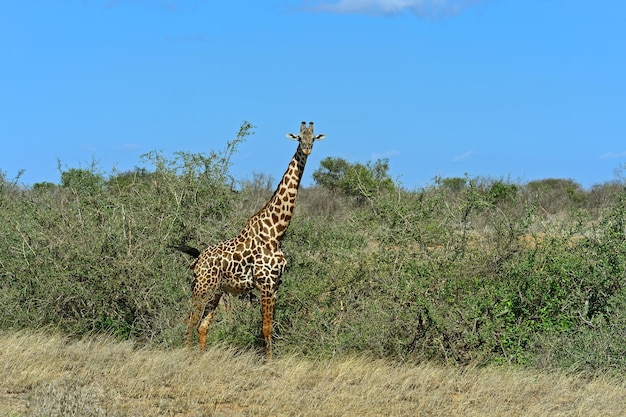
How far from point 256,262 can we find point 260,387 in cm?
180

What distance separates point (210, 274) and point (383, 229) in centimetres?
232

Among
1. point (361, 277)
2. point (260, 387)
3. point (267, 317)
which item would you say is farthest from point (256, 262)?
point (260, 387)

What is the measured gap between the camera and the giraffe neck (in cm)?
934

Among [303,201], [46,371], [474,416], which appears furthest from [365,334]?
[303,201]

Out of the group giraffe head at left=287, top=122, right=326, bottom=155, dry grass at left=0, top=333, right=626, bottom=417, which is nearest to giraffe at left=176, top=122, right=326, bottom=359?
giraffe head at left=287, top=122, right=326, bottom=155

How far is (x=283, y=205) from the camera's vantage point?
941 cm

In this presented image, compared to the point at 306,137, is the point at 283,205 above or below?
below

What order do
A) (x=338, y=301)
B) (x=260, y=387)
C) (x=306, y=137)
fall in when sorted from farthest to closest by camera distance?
(x=338, y=301)
(x=306, y=137)
(x=260, y=387)

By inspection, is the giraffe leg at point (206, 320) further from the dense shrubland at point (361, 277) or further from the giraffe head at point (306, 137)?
the giraffe head at point (306, 137)

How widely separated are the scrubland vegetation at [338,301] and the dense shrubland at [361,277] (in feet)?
0.07

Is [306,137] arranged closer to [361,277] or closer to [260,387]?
[361,277]

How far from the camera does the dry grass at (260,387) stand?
7.03m

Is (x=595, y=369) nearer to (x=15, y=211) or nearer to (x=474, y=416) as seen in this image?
(x=474, y=416)

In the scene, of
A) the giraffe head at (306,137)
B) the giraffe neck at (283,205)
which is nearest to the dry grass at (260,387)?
the giraffe neck at (283,205)
